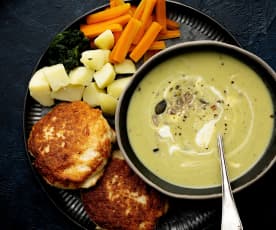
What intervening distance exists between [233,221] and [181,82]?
2.20ft

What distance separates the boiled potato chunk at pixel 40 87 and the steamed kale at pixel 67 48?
10cm

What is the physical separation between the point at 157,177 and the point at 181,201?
33cm

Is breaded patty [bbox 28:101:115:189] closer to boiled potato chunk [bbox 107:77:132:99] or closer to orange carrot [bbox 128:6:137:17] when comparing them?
boiled potato chunk [bbox 107:77:132:99]

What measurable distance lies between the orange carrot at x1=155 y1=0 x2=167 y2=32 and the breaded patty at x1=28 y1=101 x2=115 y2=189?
56cm

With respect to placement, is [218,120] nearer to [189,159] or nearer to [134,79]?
[189,159]

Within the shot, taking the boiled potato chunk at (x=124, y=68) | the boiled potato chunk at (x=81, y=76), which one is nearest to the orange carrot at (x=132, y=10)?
the boiled potato chunk at (x=124, y=68)

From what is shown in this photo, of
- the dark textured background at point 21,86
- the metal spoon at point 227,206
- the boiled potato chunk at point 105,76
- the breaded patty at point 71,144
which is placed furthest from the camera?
the dark textured background at point 21,86

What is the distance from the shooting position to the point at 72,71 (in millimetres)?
2682

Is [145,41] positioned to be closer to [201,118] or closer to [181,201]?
[201,118]

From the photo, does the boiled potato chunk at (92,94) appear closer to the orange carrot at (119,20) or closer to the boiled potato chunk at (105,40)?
the boiled potato chunk at (105,40)

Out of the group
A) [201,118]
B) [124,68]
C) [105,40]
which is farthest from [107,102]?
[201,118]

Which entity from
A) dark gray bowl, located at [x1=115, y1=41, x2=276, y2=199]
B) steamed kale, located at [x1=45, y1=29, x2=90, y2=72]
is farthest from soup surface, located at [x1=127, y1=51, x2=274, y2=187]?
steamed kale, located at [x1=45, y1=29, x2=90, y2=72]

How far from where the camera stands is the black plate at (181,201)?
2.69 metres

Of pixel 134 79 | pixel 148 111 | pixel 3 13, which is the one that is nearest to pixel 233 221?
pixel 148 111
